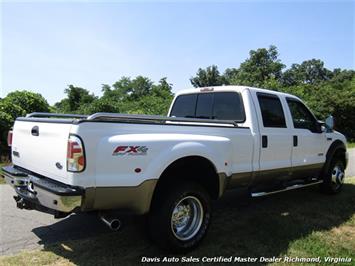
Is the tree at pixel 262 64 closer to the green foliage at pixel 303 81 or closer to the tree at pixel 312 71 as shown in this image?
the green foliage at pixel 303 81

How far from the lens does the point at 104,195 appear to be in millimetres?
3658

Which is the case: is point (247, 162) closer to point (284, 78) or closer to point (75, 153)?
point (75, 153)

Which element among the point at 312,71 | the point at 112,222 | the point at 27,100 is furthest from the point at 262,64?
the point at 112,222

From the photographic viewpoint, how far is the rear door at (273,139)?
551 cm

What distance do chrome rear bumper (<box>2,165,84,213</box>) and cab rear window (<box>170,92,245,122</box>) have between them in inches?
113

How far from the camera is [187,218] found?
4512 mm

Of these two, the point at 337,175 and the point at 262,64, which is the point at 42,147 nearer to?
the point at 337,175

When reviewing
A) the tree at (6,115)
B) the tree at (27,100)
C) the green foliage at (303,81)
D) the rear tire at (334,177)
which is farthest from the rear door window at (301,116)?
the green foliage at (303,81)

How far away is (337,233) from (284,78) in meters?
66.6

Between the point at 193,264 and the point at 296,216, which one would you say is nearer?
the point at 193,264

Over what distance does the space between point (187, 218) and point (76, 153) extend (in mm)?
1722

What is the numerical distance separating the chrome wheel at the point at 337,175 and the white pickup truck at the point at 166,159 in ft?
4.46

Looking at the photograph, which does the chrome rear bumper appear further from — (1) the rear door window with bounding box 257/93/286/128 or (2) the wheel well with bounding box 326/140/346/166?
(2) the wheel well with bounding box 326/140/346/166

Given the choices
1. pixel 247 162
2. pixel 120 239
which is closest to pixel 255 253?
pixel 247 162
